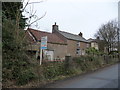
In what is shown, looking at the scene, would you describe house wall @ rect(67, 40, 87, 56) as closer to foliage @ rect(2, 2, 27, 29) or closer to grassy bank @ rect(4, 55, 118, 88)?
grassy bank @ rect(4, 55, 118, 88)

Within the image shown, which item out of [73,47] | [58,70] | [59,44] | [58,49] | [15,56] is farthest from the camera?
[73,47]

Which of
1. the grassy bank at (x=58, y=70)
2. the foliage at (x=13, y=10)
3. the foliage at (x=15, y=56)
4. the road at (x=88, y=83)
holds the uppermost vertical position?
the foliage at (x=13, y=10)

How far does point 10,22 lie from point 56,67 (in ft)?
13.7

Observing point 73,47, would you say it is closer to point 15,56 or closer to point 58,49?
point 58,49

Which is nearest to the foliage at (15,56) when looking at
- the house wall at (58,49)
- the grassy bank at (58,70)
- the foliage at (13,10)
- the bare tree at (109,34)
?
the grassy bank at (58,70)

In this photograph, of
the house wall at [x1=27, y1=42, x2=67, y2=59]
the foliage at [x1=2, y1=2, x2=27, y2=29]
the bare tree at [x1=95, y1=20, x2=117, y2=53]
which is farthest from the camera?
the bare tree at [x1=95, y1=20, x2=117, y2=53]

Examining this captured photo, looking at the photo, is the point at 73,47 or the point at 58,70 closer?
the point at 58,70

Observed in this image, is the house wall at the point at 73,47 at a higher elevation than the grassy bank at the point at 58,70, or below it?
higher

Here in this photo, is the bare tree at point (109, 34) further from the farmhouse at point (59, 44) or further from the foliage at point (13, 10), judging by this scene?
the foliage at point (13, 10)

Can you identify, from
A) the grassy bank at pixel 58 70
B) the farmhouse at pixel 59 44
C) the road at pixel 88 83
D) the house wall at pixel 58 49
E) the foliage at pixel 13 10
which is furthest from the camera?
the house wall at pixel 58 49

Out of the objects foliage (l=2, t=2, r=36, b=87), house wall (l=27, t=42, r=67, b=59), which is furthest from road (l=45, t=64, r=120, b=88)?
house wall (l=27, t=42, r=67, b=59)

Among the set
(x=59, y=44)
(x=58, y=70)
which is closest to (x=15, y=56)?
(x=58, y=70)

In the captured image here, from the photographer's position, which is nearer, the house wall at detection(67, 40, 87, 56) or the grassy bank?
the grassy bank

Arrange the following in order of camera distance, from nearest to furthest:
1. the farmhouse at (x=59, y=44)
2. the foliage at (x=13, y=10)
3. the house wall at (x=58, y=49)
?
1. the foliage at (x=13, y=10)
2. the farmhouse at (x=59, y=44)
3. the house wall at (x=58, y=49)
